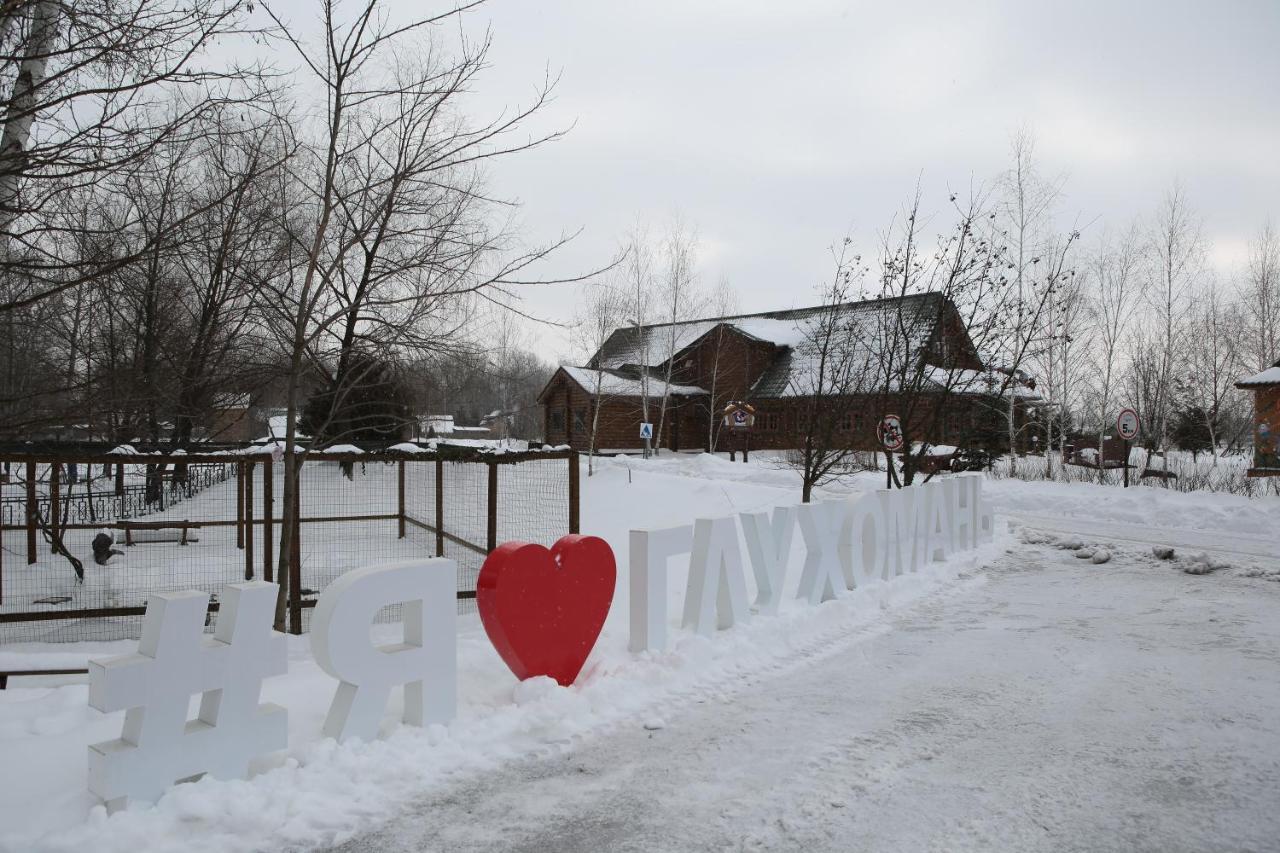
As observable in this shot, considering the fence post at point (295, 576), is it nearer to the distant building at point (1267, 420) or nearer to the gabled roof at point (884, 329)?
the gabled roof at point (884, 329)

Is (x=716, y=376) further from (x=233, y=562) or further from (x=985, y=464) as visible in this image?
(x=233, y=562)

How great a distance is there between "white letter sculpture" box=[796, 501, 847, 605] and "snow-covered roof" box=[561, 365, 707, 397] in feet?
95.6

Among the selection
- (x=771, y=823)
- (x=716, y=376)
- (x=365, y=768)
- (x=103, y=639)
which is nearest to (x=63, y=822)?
(x=365, y=768)

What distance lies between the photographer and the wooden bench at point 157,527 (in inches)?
466

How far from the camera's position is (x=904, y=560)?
9.59 meters

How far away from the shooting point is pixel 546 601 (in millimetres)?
5250

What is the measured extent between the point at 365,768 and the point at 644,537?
268cm

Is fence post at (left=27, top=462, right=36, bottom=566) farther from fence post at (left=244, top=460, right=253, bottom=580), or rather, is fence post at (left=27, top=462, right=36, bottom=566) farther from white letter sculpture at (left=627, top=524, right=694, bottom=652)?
white letter sculpture at (left=627, top=524, right=694, bottom=652)

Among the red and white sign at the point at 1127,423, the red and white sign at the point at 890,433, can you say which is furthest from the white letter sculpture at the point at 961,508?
the red and white sign at the point at 1127,423

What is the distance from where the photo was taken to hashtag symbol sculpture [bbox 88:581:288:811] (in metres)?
3.48

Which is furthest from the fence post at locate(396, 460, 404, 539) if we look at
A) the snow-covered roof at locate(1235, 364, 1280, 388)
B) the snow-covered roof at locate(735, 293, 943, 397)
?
the snow-covered roof at locate(1235, 364, 1280, 388)

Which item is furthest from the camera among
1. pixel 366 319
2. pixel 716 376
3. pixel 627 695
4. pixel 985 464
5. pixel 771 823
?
pixel 716 376

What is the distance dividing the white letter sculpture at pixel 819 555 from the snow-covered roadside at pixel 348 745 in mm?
235

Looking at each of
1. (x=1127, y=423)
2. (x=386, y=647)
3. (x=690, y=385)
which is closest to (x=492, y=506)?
(x=386, y=647)
